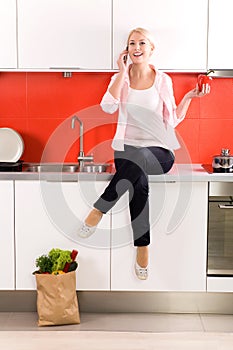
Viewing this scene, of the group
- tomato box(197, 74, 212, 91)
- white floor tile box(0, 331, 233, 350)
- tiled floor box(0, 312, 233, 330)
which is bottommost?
white floor tile box(0, 331, 233, 350)

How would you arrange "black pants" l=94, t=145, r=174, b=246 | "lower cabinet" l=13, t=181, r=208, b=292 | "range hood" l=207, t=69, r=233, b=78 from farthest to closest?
1. "range hood" l=207, t=69, r=233, b=78
2. "lower cabinet" l=13, t=181, r=208, b=292
3. "black pants" l=94, t=145, r=174, b=246

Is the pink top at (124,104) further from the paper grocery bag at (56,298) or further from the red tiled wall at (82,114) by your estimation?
the paper grocery bag at (56,298)

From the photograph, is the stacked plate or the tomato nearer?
the tomato

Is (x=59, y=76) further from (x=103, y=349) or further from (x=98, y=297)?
(x=103, y=349)

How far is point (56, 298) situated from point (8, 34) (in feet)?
4.93

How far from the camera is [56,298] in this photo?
12.2 ft

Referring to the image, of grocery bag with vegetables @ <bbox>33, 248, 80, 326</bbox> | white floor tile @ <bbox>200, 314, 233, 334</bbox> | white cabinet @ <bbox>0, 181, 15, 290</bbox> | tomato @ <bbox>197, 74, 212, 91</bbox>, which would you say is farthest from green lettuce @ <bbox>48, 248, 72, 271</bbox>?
tomato @ <bbox>197, 74, 212, 91</bbox>

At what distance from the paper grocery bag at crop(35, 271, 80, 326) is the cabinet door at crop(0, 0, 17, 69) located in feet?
4.01

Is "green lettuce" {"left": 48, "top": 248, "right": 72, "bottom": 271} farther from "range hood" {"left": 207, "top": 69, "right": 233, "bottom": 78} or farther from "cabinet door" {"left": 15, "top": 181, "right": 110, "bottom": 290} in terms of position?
"range hood" {"left": 207, "top": 69, "right": 233, "bottom": 78}

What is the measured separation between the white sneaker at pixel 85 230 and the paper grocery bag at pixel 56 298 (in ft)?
0.69

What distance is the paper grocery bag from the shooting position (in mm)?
3701

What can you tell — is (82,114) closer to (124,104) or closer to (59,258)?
(124,104)

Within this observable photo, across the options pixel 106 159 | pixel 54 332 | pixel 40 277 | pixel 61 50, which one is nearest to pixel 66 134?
pixel 106 159

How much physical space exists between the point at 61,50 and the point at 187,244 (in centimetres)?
131
